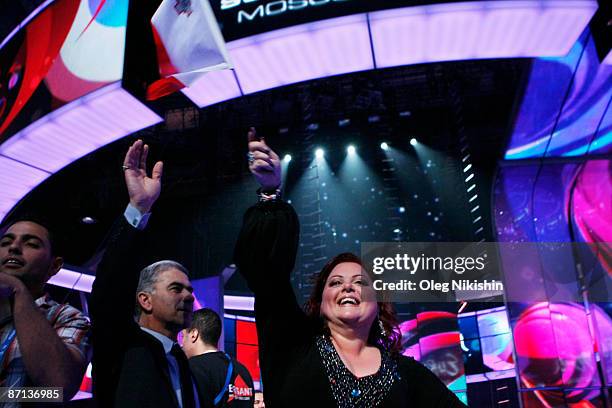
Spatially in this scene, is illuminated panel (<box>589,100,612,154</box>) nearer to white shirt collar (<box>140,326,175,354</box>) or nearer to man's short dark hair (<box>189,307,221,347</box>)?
man's short dark hair (<box>189,307,221,347</box>)

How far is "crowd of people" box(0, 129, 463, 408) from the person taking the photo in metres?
1.58

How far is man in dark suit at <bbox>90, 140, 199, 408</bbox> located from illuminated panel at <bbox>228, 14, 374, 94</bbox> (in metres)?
2.63

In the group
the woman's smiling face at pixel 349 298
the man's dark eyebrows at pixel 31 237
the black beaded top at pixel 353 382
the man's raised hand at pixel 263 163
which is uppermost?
the man's raised hand at pixel 263 163

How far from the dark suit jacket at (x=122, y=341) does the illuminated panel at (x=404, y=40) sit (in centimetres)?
296

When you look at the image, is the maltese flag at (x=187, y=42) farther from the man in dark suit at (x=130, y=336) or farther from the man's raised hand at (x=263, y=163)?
the man's raised hand at (x=263, y=163)

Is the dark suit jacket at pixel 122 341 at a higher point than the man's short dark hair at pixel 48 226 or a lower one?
lower

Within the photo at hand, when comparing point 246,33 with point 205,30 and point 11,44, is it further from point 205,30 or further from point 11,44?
point 11,44

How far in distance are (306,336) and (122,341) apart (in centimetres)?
62

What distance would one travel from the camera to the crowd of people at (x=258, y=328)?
5.18 ft

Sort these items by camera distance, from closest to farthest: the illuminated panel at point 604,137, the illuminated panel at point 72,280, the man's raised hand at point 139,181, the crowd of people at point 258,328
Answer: the crowd of people at point 258,328
the man's raised hand at point 139,181
the illuminated panel at point 604,137
the illuminated panel at point 72,280

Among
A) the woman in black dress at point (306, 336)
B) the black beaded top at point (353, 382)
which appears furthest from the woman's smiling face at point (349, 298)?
the black beaded top at point (353, 382)

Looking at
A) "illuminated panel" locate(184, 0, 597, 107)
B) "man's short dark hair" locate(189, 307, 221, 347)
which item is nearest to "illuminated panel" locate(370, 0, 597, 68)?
"illuminated panel" locate(184, 0, 597, 107)

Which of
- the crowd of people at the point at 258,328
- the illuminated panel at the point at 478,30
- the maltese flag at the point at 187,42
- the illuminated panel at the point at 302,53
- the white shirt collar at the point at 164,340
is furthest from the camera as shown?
the illuminated panel at the point at 302,53

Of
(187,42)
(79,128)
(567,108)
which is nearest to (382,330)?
(187,42)
